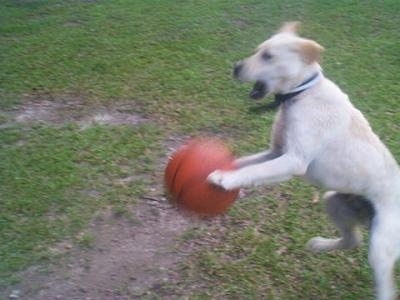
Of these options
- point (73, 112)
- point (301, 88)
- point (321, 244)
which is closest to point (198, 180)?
point (301, 88)

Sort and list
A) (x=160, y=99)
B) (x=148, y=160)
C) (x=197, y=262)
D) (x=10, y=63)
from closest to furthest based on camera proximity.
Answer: (x=197, y=262) → (x=148, y=160) → (x=160, y=99) → (x=10, y=63)

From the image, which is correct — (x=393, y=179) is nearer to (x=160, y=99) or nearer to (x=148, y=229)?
(x=148, y=229)

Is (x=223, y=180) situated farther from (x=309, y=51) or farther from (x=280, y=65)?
(x=309, y=51)

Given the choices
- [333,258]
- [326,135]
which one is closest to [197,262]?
[333,258]

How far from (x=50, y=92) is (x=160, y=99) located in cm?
98

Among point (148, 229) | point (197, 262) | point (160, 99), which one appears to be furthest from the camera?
point (160, 99)

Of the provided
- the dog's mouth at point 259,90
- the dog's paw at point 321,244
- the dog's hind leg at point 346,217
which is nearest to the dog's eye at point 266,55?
the dog's mouth at point 259,90

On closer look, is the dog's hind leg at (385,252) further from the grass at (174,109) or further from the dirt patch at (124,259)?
the dirt patch at (124,259)

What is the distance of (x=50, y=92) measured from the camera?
577 cm

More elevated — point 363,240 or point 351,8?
point 351,8

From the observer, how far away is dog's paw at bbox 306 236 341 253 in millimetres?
3824

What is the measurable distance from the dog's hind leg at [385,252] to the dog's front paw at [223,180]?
0.77 m

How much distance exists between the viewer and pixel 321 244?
3.87 metres

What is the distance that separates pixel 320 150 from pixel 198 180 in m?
0.64
